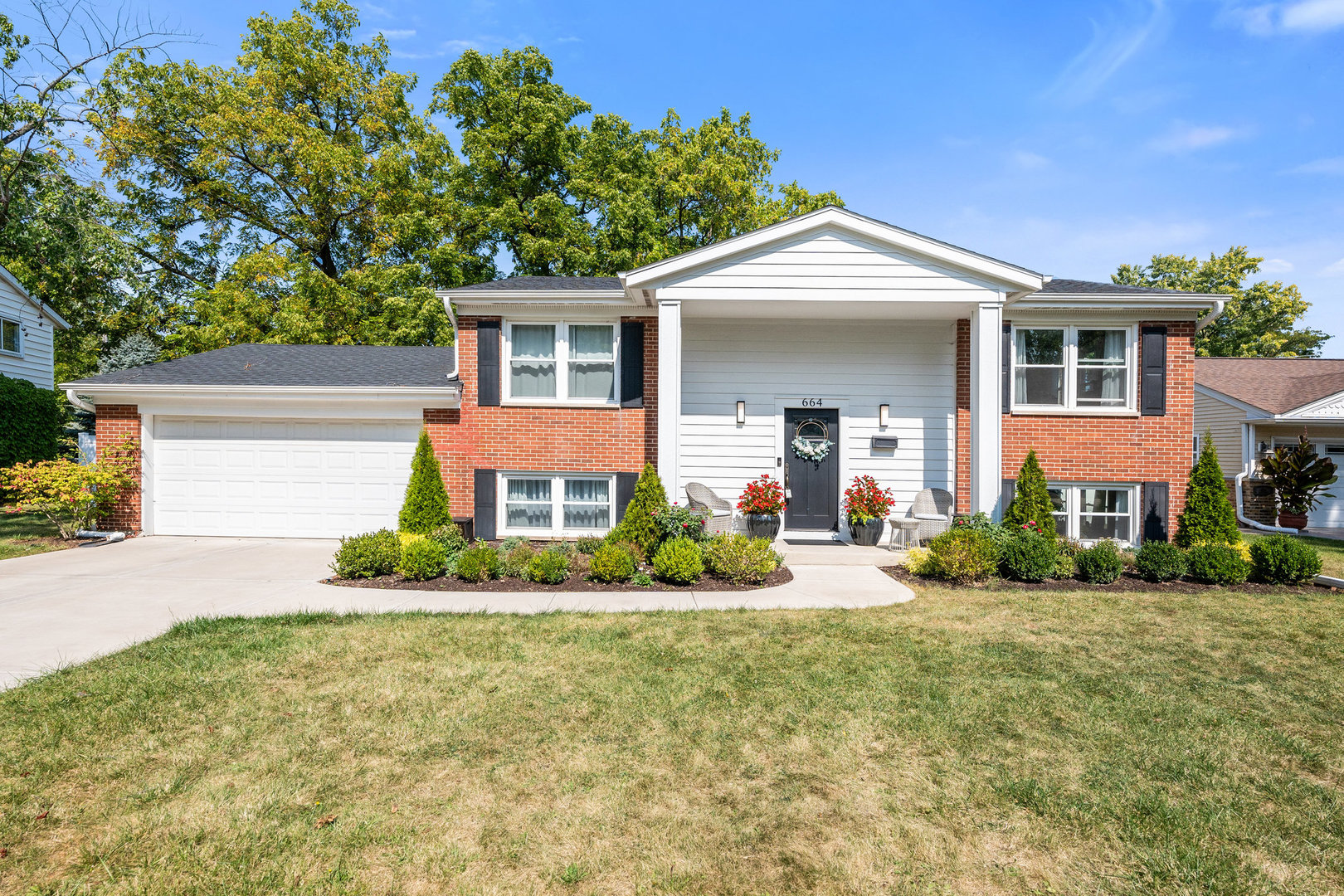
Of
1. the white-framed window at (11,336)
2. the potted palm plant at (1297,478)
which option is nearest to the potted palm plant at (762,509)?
the potted palm plant at (1297,478)

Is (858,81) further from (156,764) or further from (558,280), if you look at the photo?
(156,764)

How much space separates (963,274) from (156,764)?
10.6 metres

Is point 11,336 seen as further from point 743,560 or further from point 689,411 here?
point 743,560

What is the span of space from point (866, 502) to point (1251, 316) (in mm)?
32796

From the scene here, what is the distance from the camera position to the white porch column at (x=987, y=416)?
10086mm

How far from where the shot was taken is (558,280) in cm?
1209

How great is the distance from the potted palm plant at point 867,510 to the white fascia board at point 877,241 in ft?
12.6

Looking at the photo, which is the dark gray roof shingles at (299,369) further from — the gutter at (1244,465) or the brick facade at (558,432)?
the gutter at (1244,465)

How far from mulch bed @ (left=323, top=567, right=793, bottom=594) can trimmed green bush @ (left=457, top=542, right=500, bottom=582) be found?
73 mm

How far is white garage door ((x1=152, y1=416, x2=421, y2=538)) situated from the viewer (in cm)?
1160

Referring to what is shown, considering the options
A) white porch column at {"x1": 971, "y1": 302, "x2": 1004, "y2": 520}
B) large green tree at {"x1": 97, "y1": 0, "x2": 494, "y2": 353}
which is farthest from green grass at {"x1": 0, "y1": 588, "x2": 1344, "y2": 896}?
large green tree at {"x1": 97, "y1": 0, "x2": 494, "y2": 353}

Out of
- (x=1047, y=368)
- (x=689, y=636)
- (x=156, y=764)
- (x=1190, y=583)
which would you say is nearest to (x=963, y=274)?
(x=1047, y=368)

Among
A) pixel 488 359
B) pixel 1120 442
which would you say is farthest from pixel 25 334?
pixel 1120 442

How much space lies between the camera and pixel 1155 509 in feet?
36.3
